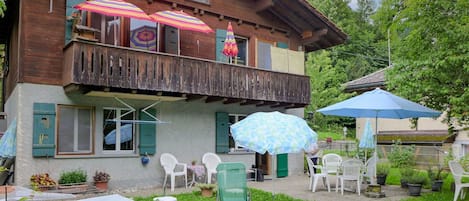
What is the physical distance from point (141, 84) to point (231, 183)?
159 inches

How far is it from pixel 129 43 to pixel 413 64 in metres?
7.21

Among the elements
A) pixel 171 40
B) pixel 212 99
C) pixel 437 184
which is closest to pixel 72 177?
pixel 212 99

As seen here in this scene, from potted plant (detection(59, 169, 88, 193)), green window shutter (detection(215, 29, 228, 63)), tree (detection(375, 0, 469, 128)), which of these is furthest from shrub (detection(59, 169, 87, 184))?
tree (detection(375, 0, 469, 128))

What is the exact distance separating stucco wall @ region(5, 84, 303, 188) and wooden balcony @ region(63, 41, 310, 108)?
444 mm

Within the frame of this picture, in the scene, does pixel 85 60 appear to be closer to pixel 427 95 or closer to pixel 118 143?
pixel 118 143

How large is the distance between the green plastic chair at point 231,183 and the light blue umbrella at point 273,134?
2.21 feet

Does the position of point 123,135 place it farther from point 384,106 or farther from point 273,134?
point 384,106

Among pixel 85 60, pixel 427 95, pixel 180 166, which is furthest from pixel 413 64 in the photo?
pixel 85 60

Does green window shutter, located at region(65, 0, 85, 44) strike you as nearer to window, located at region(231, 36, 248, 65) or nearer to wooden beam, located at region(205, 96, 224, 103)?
wooden beam, located at region(205, 96, 224, 103)

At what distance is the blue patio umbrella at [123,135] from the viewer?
1116cm

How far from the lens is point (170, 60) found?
11.2 metres

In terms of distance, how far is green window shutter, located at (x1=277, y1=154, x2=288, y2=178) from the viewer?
561 inches

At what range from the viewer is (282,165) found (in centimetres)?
1435

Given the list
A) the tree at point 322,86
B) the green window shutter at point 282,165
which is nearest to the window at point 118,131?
the green window shutter at point 282,165
